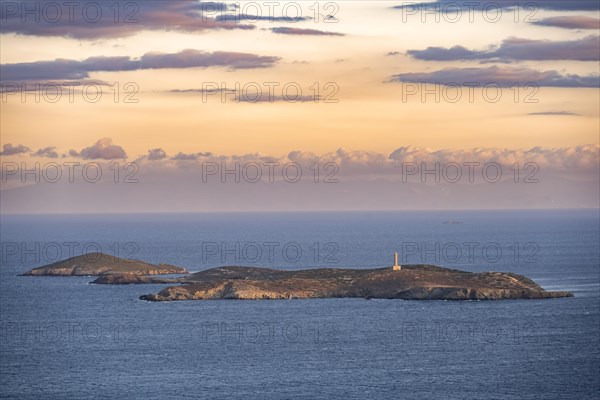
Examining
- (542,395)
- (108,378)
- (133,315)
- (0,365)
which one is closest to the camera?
(542,395)

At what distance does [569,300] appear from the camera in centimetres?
19600

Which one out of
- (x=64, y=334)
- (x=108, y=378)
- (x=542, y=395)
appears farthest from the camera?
(x=64, y=334)

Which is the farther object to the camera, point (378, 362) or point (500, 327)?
point (500, 327)

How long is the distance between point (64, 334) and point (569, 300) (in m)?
94.1

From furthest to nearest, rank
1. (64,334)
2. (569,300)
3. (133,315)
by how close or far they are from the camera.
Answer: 1. (569,300)
2. (133,315)
3. (64,334)

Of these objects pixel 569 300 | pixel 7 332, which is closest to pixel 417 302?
pixel 569 300

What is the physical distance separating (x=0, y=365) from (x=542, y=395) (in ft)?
224

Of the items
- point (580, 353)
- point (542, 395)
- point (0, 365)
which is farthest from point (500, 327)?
point (0, 365)

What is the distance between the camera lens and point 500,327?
165 m

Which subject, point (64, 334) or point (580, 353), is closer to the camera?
point (580, 353)

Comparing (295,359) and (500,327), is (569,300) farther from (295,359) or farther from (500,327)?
(295,359)

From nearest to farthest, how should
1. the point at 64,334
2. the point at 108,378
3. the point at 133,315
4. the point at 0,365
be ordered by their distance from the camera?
the point at 108,378, the point at 0,365, the point at 64,334, the point at 133,315

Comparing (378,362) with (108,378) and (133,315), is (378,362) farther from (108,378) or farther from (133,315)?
(133,315)

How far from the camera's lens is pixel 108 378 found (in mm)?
125062
